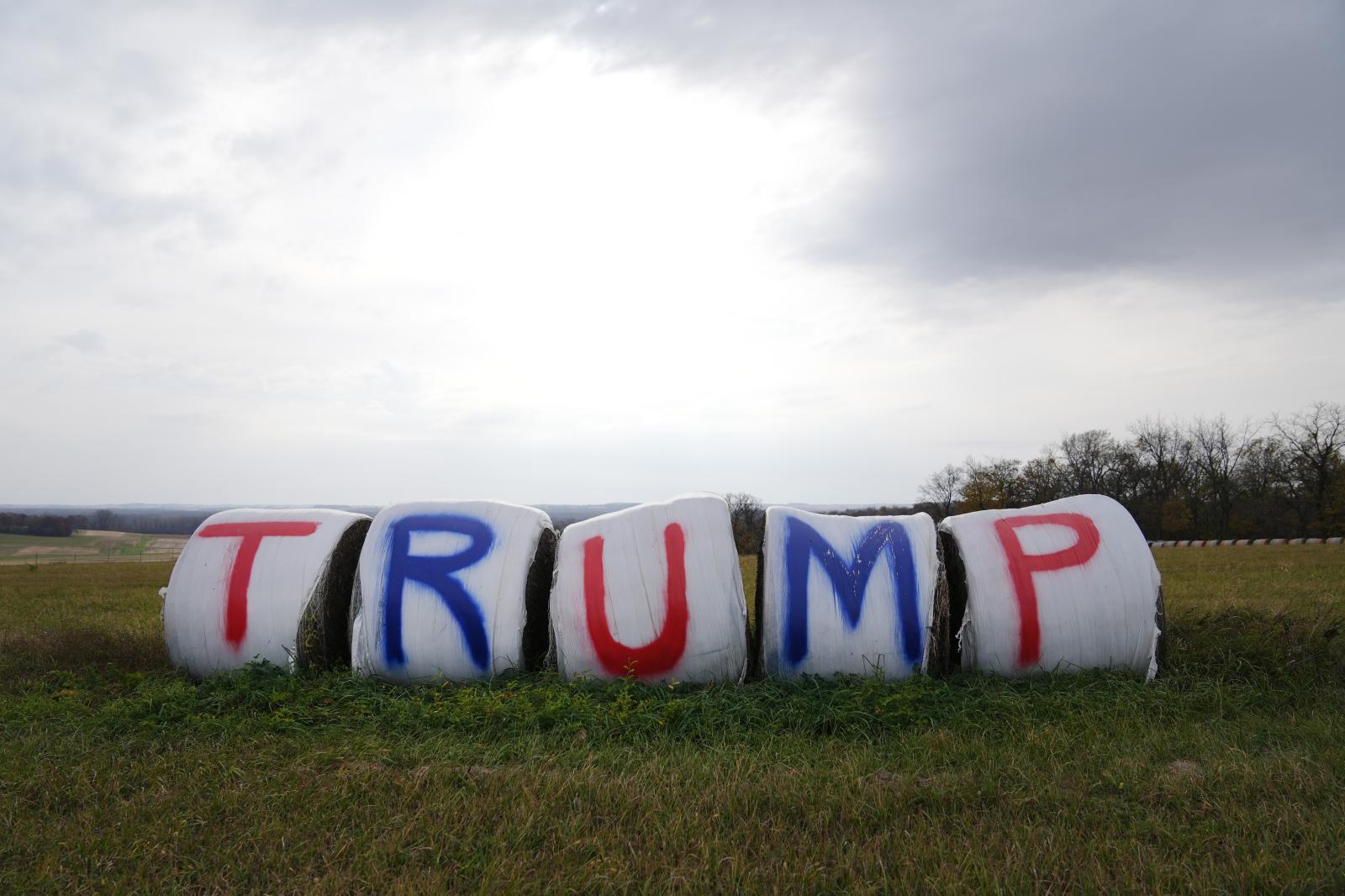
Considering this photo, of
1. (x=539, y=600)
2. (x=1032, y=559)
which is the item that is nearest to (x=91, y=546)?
(x=539, y=600)

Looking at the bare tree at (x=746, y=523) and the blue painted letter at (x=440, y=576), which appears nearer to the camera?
the blue painted letter at (x=440, y=576)

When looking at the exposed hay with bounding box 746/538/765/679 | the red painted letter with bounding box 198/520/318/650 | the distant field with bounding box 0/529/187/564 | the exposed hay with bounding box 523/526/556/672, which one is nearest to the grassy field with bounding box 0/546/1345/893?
the exposed hay with bounding box 746/538/765/679

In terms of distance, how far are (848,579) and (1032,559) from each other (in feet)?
4.95

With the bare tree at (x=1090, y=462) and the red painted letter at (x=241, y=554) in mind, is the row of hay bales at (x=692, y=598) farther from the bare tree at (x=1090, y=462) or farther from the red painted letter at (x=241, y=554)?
the bare tree at (x=1090, y=462)

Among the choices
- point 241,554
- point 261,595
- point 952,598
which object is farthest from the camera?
point 952,598

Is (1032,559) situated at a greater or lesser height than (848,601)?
greater

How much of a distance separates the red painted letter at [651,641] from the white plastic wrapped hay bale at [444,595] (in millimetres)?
654

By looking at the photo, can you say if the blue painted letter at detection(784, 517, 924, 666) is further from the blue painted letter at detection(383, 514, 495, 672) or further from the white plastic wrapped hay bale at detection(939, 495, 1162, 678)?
the blue painted letter at detection(383, 514, 495, 672)

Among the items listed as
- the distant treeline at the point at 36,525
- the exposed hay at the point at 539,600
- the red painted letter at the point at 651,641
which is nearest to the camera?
the red painted letter at the point at 651,641

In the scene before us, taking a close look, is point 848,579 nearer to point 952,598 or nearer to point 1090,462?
point 952,598

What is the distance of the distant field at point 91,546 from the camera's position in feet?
140

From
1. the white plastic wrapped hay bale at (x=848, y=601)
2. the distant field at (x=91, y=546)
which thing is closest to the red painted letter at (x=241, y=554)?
the white plastic wrapped hay bale at (x=848, y=601)

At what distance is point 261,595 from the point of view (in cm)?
696

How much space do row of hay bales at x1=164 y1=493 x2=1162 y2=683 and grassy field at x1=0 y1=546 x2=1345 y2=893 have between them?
0.28 meters
